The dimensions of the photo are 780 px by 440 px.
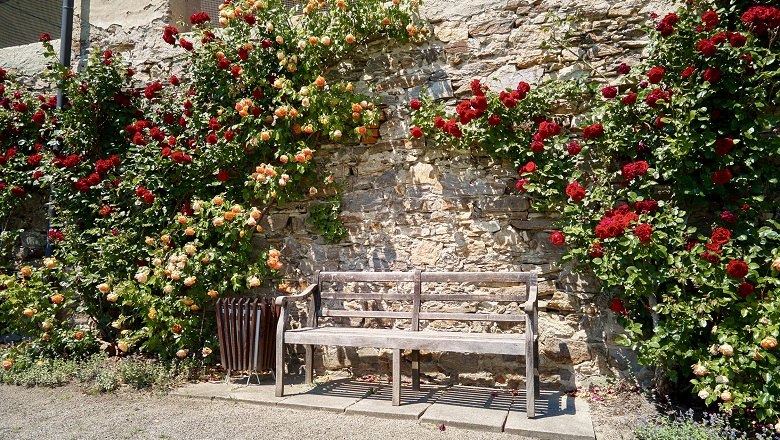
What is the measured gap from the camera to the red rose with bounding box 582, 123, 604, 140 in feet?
12.1

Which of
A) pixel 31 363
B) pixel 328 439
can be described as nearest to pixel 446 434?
pixel 328 439

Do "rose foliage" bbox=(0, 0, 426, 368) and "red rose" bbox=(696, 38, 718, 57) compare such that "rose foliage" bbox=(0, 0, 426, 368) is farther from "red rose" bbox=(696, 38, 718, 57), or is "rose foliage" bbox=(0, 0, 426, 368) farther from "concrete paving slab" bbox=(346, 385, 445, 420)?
"red rose" bbox=(696, 38, 718, 57)

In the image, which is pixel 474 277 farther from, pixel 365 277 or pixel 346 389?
pixel 346 389

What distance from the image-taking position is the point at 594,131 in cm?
371

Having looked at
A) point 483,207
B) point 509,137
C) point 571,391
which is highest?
point 509,137

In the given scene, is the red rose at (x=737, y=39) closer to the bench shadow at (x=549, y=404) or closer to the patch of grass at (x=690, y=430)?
the patch of grass at (x=690, y=430)

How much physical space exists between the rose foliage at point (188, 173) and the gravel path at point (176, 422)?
0.65 m

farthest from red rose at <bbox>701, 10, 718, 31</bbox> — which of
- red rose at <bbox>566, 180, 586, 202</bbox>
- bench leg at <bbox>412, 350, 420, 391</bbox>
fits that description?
bench leg at <bbox>412, 350, 420, 391</bbox>

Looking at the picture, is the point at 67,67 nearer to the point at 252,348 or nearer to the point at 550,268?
the point at 252,348

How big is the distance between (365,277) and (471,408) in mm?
1265

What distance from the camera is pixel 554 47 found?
409cm

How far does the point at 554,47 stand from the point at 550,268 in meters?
1.67

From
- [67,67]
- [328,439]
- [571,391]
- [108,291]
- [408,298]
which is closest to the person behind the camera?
[328,439]

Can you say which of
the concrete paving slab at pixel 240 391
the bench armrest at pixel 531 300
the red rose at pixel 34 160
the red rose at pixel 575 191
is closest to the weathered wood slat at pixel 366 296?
the concrete paving slab at pixel 240 391
